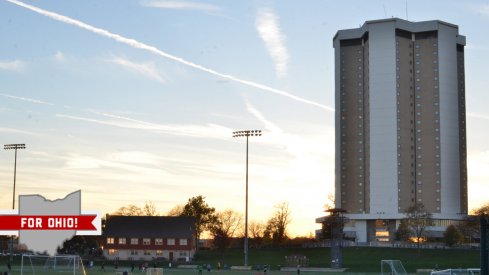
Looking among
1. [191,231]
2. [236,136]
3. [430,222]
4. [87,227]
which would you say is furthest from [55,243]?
[430,222]

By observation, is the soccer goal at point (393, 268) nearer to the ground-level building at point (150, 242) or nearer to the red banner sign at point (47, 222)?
the red banner sign at point (47, 222)

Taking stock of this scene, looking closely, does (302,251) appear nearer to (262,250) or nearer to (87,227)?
(262,250)

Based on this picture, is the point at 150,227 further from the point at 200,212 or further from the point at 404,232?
the point at 404,232

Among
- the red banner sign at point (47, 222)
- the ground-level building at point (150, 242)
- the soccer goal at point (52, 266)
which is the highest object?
the red banner sign at point (47, 222)

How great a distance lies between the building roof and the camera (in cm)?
16288

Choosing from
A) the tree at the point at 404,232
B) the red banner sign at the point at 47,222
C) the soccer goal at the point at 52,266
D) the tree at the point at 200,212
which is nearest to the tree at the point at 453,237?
the tree at the point at 404,232

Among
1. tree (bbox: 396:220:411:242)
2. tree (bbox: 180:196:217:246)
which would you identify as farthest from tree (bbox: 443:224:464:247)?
tree (bbox: 180:196:217:246)

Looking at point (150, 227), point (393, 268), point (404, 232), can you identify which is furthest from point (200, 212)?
point (393, 268)

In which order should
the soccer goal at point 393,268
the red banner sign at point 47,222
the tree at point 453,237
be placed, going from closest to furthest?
the red banner sign at point 47,222
the soccer goal at point 393,268
the tree at point 453,237

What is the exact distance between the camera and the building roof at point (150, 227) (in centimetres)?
16288

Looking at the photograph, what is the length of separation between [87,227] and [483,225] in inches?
739

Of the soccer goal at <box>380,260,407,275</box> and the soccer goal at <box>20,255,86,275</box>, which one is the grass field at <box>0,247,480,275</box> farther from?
the soccer goal at <box>380,260,407,275</box>

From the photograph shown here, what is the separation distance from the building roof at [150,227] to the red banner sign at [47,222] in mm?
127826

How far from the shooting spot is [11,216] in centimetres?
3441
